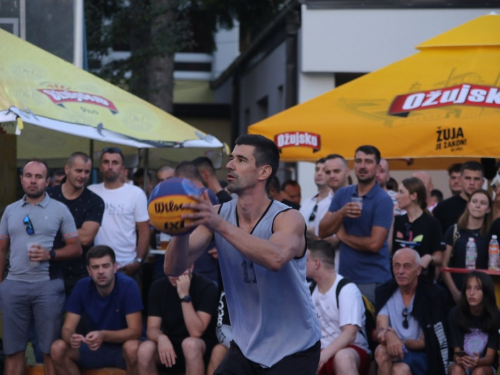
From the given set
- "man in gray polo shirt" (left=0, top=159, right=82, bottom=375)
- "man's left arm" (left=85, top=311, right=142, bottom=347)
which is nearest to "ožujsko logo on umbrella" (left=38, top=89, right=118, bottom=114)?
"man in gray polo shirt" (left=0, top=159, right=82, bottom=375)

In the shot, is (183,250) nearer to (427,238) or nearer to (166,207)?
(166,207)

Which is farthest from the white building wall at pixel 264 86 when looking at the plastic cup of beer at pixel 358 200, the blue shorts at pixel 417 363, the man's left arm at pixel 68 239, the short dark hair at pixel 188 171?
the blue shorts at pixel 417 363

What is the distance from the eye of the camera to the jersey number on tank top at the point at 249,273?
494cm

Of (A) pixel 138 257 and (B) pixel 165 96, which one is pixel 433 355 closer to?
(A) pixel 138 257

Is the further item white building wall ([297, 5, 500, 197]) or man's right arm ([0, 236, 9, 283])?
white building wall ([297, 5, 500, 197])

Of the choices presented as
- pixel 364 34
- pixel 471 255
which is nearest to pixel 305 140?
pixel 471 255

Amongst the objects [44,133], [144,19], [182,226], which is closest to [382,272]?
[182,226]

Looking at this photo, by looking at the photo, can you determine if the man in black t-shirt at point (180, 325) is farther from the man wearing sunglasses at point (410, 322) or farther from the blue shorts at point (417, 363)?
the blue shorts at point (417, 363)

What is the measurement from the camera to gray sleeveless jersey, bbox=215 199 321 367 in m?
4.94

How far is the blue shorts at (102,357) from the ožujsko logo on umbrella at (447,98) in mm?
3575

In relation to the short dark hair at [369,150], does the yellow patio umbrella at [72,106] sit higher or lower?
higher

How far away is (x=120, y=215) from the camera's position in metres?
9.70

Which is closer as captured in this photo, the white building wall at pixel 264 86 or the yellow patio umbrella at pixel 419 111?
the yellow patio umbrella at pixel 419 111

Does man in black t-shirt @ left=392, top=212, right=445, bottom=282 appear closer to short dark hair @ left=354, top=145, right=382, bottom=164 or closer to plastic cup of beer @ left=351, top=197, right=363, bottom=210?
plastic cup of beer @ left=351, top=197, right=363, bottom=210
